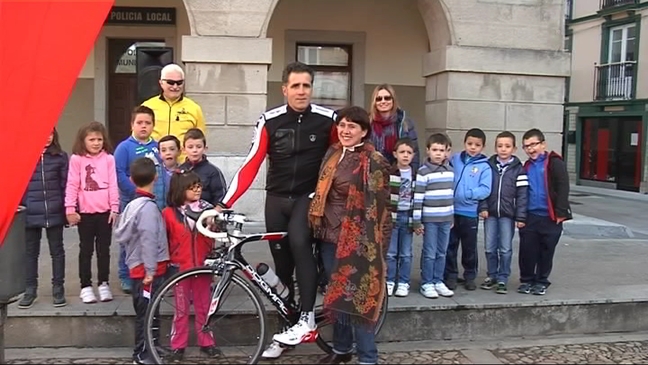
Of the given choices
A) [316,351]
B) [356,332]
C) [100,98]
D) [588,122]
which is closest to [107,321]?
[316,351]

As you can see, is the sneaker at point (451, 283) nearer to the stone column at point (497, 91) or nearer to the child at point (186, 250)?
the child at point (186, 250)

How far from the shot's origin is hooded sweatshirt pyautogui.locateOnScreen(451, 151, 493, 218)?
5.32 meters

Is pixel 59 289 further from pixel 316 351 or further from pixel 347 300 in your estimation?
pixel 347 300

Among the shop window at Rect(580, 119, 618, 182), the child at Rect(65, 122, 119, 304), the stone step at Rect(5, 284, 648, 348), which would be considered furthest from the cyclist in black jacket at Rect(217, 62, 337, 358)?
the shop window at Rect(580, 119, 618, 182)

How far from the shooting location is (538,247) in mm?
5488

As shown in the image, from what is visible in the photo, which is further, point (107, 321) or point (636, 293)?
point (636, 293)

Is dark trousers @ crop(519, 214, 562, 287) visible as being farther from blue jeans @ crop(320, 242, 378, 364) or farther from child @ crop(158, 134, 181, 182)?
child @ crop(158, 134, 181, 182)

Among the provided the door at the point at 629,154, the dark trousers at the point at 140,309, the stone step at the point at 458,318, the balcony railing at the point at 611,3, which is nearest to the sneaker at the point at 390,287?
the stone step at the point at 458,318

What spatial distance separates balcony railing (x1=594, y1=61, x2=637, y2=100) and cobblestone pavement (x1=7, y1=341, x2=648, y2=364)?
1854 cm

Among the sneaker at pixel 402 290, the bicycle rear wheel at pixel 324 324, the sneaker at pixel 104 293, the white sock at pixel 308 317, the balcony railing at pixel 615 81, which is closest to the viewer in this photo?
the white sock at pixel 308 317

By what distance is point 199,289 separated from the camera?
414 centimetres

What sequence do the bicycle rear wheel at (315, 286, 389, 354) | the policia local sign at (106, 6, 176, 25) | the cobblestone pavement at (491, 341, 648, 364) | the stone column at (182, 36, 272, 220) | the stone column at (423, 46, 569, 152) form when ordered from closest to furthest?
the bicycle rear wheel at (315, 286, 389, 354), the cobblestone pavement at (491, 341, 648, 364), the stone column at (182, 36, 272, 220), the stone column at (423, 46, 569, 152), the policia local sign at (106, 6, 176, 25)

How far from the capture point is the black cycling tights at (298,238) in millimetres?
4141

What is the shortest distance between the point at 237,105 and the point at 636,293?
529 centimetres
